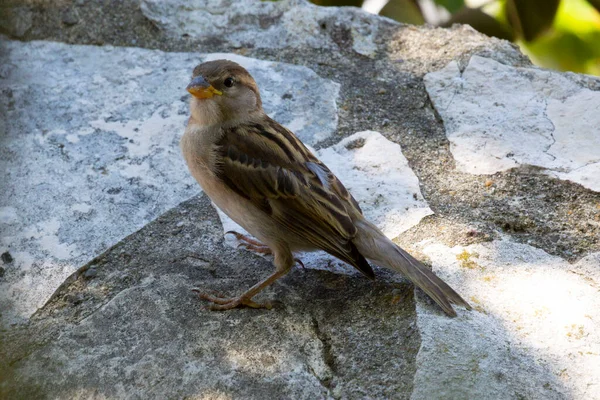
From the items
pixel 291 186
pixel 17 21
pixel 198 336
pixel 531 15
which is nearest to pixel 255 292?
pixel 198 336

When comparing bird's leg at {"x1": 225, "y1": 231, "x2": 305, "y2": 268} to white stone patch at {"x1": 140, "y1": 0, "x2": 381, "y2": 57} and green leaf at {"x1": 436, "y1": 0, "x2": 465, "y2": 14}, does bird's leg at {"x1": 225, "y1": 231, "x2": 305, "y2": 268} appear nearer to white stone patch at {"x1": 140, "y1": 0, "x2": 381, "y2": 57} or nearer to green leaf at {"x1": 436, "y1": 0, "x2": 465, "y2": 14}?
white stone patch at {"x1": 140, "y1": 0, "x2": 381, "y2": 57}

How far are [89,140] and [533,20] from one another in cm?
241

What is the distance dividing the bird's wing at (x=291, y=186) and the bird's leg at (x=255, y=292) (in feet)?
0.33

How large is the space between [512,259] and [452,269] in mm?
209

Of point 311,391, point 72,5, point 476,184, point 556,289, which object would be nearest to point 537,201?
point 476,184

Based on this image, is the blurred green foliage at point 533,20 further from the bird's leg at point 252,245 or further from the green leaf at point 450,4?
the bird's leg at point 252,245

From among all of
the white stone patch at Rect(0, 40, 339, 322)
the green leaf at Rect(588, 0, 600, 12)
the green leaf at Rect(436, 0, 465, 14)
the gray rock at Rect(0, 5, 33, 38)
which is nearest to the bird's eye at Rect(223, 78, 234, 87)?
the white stone patch at Rect(0, 40, 339, 322)

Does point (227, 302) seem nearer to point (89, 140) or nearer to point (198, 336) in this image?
point (198, 336)

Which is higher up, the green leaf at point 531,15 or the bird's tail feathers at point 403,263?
the green leaf at point 531,15

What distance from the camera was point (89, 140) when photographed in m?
3.45

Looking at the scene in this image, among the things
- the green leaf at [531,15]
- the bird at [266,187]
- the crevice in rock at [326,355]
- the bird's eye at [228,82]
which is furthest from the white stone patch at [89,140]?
the green leaf at [531,15]

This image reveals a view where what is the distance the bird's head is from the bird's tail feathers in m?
0.75

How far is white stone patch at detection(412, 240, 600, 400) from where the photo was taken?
2.35m

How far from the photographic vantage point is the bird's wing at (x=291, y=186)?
2932 millimetres
